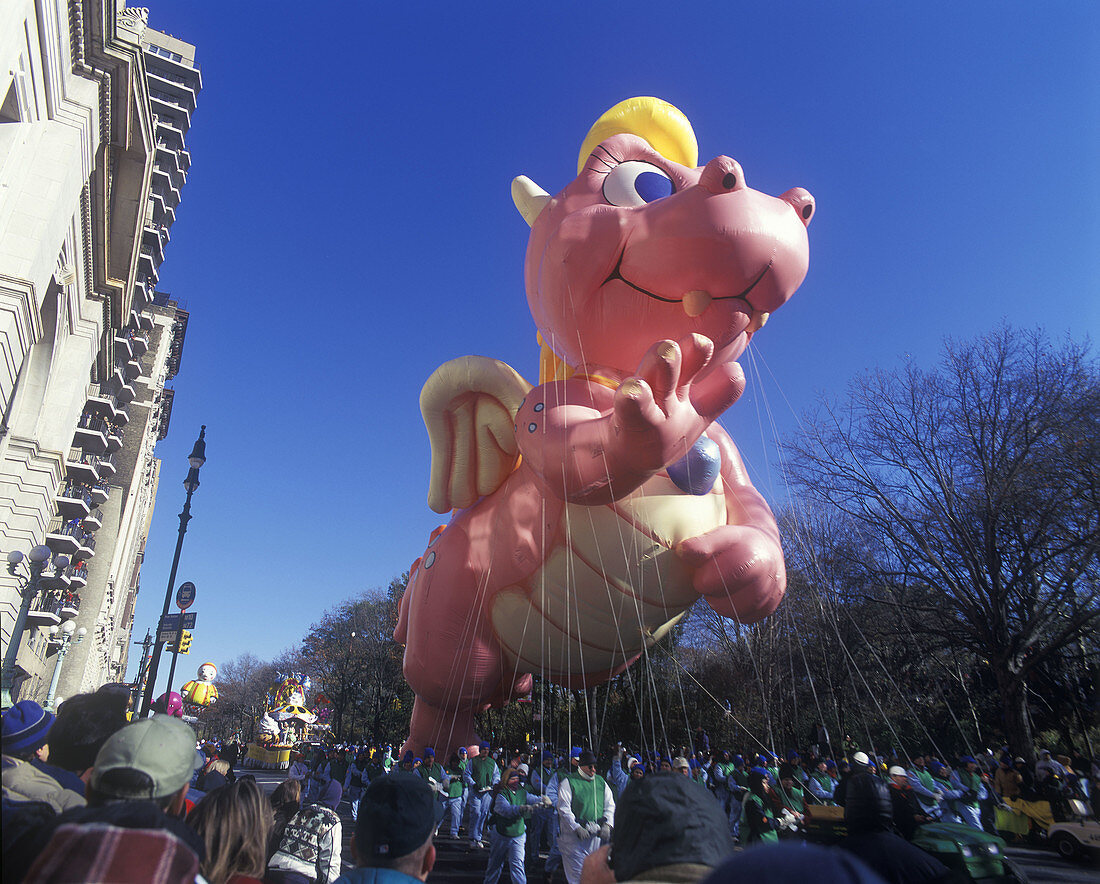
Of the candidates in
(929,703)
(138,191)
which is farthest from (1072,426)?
(138,191)

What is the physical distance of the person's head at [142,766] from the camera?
6.41 feet

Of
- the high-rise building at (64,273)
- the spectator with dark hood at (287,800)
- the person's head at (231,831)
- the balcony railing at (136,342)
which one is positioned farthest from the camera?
the balcony railing at (136,342)

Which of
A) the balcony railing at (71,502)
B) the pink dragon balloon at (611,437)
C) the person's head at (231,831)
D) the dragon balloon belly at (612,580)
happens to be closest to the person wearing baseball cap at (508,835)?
the pink dragon balloon at (611,437)

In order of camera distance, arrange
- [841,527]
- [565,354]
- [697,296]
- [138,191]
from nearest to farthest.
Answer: [697,296], [565,354], [138,191], [841,527]

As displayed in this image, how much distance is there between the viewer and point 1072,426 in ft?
52.0

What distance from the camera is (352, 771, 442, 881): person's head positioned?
1.98m

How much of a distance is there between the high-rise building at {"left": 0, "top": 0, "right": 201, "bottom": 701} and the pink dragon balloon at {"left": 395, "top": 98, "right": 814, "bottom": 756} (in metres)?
6.86

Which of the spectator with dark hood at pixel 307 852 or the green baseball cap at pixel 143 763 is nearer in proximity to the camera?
→ the green baseball cap at pixel 143 763

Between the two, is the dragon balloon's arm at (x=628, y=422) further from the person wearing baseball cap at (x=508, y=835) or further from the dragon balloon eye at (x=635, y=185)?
the person wearing baseball cap at (x=508, y=835)

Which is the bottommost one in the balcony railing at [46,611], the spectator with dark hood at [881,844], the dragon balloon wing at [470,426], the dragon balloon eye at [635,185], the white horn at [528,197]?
the spectator with dark hood at [881,844]

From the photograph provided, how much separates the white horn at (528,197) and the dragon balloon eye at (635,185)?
3.91ft

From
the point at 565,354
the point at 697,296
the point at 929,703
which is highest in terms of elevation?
the point at 565,354

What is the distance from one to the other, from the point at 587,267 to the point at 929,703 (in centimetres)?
2102

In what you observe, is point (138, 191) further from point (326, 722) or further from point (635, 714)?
point (326, 722)
